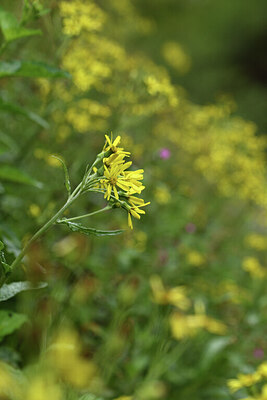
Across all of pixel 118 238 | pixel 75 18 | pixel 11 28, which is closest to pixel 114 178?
pixel 11 28

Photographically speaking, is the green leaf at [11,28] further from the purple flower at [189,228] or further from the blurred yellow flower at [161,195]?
the purple flower at [189,228]

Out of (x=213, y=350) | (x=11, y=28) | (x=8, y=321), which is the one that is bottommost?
(x=8, y=321)

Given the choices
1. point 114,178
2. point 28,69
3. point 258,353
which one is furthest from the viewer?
point 258,353

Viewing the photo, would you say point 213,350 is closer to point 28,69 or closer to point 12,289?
point 12,289

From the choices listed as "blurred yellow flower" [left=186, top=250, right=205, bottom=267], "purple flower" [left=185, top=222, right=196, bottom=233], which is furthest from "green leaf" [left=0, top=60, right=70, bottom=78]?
"purple flower" [left=185, top=222, right=196, bottom=233]

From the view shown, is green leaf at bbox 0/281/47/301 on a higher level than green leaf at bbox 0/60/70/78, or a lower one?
lower

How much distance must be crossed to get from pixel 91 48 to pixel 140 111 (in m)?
1.10

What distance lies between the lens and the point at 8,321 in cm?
110

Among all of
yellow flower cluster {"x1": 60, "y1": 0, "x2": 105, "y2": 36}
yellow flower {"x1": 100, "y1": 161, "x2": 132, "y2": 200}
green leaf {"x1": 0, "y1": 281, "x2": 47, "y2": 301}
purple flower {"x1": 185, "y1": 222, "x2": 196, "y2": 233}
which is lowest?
green leaf {"x1": 0, "y1": 281, "x2": 47, "y2": 301}

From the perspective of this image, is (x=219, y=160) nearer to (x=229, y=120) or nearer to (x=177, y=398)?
(x=229, y=120)

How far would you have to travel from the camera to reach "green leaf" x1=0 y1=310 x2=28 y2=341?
108cm

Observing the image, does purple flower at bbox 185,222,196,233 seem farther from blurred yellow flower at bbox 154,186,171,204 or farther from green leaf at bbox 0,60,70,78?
green leaf at bbox 0,60,70,78

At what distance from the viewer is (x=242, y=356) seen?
7.44ft

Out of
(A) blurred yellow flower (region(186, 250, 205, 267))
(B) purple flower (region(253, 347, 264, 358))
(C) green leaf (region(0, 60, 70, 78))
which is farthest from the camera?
(A) blurred yellow flower (region(186, 250, 205, 267))
